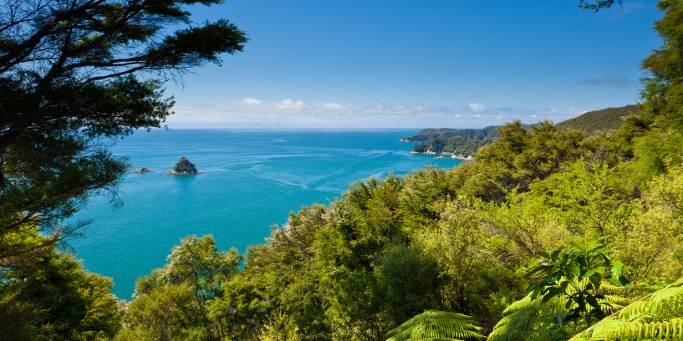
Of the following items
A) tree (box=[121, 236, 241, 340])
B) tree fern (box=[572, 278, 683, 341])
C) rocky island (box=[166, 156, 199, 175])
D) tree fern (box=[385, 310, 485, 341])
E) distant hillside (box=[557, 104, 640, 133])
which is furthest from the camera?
rocky island (box=[166, 156, 199, 175])

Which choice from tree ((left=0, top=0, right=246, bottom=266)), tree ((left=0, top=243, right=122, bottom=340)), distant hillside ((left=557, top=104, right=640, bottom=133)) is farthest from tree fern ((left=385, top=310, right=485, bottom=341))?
distant hillside ((left=557, top=104, right=640, bottom=133))

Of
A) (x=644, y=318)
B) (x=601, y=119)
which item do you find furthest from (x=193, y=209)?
(x=601, y=119)

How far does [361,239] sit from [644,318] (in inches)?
761

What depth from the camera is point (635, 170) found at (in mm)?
16516

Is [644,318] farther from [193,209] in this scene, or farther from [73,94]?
[193,209]

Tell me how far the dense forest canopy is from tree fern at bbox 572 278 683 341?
0.01m

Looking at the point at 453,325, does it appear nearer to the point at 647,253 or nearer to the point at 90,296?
the point at 647,253

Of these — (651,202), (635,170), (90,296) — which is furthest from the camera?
(635,170)

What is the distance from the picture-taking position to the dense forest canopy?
3605 mm

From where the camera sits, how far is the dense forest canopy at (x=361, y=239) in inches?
142

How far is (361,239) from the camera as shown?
20.6m

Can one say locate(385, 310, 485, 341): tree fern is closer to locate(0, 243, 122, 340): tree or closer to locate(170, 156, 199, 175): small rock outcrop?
locate(0, 243, 122, 340): tree

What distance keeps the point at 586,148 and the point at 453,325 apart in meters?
29.8

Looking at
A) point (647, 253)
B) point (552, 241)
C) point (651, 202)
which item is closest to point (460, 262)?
point (552, 241)
